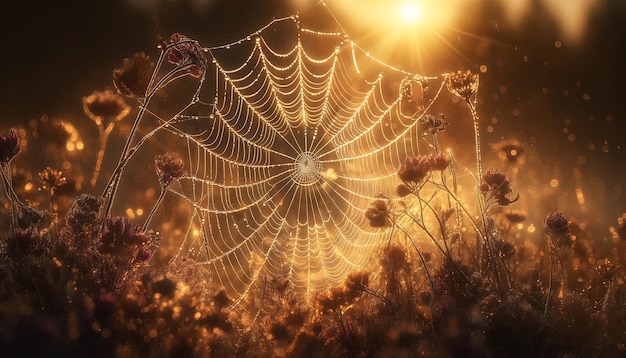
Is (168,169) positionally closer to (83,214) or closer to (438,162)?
(83,214)

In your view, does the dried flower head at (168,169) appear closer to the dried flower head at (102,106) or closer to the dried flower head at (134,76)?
the dried flower head at (102,106)

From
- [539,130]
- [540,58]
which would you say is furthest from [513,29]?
[539,130]

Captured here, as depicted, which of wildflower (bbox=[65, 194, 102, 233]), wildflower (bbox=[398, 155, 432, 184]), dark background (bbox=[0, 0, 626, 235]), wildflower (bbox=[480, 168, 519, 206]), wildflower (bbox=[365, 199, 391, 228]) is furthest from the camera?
dark background (bbox=[0, 0, 626, 235])

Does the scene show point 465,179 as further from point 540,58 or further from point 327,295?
point 540,58

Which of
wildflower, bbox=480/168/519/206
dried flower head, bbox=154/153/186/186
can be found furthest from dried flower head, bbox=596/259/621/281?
dried flower head, bbox=154/153/186/186

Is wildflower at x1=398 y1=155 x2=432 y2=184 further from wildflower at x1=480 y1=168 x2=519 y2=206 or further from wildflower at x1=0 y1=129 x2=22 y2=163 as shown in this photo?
wildflower at x1=0 y1=129 x2=22 y2=163

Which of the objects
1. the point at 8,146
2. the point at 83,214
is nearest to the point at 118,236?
the point at 83,214
